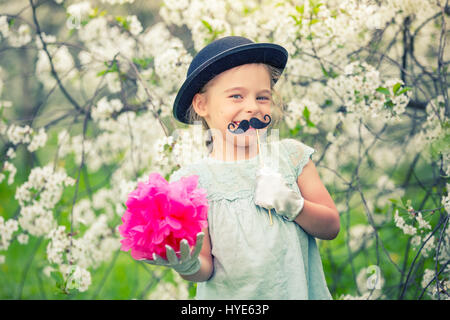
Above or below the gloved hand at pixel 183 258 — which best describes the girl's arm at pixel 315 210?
above

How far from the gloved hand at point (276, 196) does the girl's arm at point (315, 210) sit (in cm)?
4

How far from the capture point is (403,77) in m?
2.30

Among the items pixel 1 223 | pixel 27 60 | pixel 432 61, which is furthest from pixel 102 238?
pixel 27 60

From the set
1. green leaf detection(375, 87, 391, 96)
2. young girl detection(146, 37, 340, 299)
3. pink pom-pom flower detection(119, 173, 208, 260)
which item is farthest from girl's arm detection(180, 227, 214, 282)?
green leaf detection(375, 87, 391, 96)

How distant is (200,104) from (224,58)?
0.73ft

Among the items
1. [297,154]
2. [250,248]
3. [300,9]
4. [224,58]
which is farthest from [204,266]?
[300,9]

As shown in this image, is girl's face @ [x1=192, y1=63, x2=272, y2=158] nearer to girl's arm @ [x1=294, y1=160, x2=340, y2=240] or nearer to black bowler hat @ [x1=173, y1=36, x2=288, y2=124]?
black bowler hat @ [x1=173, y1=36, x2=288, y2=124]

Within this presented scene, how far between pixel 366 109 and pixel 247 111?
87cm

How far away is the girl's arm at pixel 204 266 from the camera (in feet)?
4.30

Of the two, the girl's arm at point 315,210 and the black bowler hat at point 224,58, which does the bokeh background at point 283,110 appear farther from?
the girl's arm at point 315,210

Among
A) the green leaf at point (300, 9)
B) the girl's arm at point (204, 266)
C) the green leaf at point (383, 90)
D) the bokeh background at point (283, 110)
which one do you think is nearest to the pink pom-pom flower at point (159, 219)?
the girl's arm at point (204, 266)

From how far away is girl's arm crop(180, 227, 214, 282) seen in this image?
1.31m

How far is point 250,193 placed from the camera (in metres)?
1.40
